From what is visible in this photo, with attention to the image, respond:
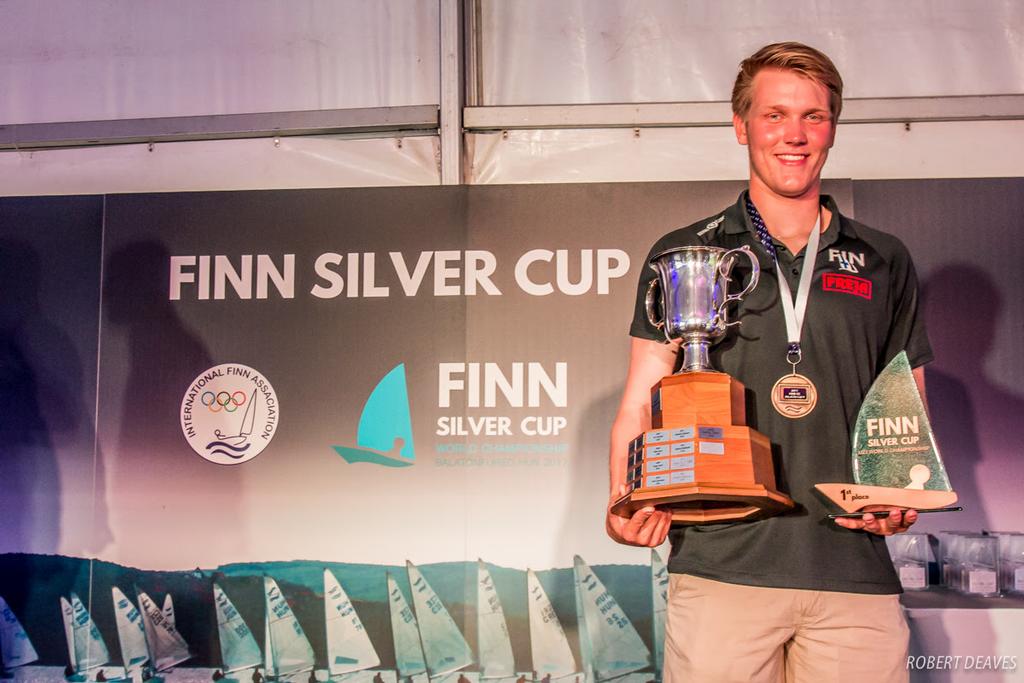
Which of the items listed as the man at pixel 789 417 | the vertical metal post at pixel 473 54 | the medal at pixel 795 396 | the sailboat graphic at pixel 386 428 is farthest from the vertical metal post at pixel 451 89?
the medal at pixel 795 396

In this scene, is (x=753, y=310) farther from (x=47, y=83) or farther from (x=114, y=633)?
(x=47, y=83)

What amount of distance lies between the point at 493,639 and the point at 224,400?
1242 millimetres

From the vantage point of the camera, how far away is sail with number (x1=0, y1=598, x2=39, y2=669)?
11.5 ft

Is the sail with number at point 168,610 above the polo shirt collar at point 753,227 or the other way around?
the other way around

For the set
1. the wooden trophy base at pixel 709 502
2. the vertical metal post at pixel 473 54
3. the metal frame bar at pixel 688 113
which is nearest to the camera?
the wooden trophy base at pixel 709 502

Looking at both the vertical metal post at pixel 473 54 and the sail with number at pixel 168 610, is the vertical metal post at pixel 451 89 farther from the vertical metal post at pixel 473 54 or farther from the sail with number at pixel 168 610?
the sail with number at pixel 168 610

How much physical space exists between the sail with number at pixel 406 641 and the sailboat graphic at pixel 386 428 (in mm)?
482

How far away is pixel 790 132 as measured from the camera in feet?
6.22

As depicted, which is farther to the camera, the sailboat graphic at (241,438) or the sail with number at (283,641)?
the sailboat graphic at (241,438)

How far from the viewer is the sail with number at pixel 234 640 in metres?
3.44

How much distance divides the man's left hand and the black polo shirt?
4cm


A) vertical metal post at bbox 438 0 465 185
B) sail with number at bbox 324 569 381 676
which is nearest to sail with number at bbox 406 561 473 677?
sail with number at bbox 324 569 381 676

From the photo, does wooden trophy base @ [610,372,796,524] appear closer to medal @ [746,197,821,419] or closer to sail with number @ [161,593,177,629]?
medal @ [746,197,821,419]

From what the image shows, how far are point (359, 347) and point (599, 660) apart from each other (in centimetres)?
133
